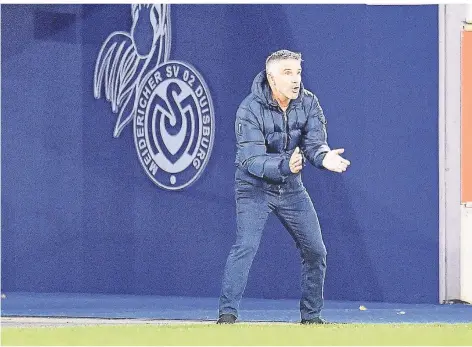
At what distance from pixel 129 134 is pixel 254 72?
4.87ft

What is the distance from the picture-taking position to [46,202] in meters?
13.9

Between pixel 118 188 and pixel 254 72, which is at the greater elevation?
pixel 254 72

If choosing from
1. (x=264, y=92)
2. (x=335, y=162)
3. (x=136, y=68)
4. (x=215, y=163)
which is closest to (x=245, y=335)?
(x=335, y=162)

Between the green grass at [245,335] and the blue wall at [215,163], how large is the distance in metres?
3.18

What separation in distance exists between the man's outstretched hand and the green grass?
973 millimetres

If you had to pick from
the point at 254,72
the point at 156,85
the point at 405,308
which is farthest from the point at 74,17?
the point at 405,308

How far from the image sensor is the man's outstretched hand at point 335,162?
8.78m

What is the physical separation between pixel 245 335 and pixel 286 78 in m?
1.91

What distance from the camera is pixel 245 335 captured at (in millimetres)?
8148

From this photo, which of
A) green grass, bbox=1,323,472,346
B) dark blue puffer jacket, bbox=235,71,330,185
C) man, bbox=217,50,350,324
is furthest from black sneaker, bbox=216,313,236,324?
dark blue puffer jacket, bbox=235,71,330,185

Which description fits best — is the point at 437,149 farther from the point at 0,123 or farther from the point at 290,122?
the point at 0,123

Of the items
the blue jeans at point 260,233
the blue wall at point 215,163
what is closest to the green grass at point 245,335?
the blue jeans at point 260,233

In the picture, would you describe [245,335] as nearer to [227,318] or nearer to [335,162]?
[227,318]

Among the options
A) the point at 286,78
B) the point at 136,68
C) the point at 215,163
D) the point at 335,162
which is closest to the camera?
the point at 335,162
